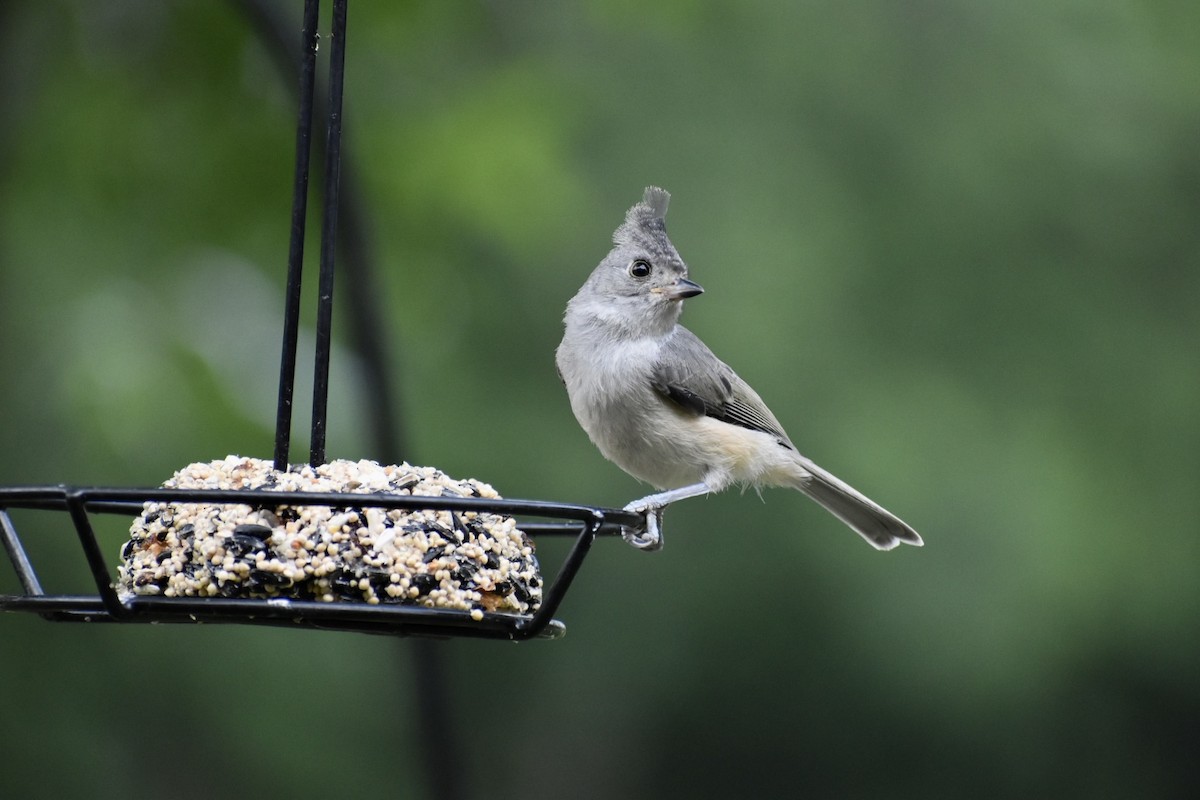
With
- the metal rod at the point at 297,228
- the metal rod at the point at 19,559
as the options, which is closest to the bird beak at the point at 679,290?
the metal rod at the point at 297,228

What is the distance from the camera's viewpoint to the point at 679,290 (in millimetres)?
4309

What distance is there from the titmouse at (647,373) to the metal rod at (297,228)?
163cm

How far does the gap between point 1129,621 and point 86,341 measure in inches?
183

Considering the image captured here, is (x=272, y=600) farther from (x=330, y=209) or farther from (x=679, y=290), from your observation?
(x=679, y=290)

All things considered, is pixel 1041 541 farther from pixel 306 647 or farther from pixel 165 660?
pixel 165 660

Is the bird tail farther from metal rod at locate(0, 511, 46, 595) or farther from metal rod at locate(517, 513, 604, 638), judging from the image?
metal rod at locate(0, 511, 46, 595)

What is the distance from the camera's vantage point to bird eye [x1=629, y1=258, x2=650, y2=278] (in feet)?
14.5

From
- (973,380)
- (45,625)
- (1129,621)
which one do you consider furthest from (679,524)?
(45,625)

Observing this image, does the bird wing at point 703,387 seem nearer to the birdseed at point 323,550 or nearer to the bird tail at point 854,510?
the bird tail at point 854,510

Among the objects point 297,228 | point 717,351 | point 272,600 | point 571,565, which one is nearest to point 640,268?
point 297,228

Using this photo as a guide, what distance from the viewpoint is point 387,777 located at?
6.98 m

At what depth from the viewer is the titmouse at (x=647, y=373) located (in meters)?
4.39

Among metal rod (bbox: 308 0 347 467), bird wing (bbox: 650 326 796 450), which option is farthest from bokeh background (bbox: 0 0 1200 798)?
metal rod (bbox: 308 0 347 467)

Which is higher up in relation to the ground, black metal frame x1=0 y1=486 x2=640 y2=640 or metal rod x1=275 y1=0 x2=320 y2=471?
metal rod x1=275 y1=0 x2=320 y2=471
